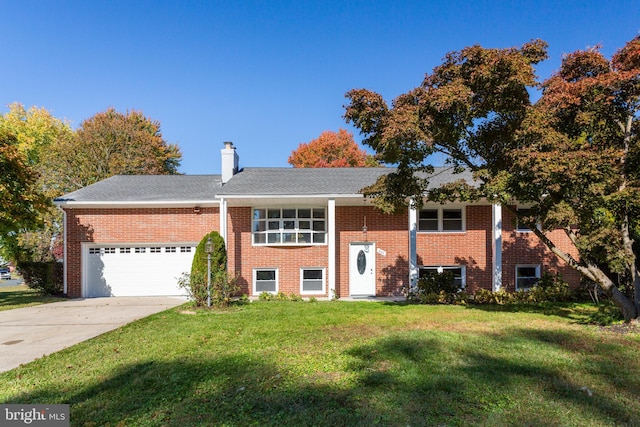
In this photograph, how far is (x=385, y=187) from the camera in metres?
9.75

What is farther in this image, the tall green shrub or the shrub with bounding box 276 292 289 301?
the shrub with bounding box 276 292 289 301

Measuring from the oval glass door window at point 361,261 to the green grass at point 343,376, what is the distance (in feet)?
20.4

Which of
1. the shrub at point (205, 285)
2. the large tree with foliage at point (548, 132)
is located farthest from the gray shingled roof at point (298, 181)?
the large tree with foliage at point (548, 132)

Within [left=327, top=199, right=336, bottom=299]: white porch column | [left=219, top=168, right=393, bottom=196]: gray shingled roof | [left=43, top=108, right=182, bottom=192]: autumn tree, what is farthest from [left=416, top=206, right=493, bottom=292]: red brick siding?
[left=43, top=108, right=182, bottom=192]: autumn tree

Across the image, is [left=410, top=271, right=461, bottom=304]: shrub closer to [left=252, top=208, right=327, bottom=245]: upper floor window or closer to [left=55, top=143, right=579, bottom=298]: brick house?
[left=55, top=143, right=579, bottom=298]: brick house

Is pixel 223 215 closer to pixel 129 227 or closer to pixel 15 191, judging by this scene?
pixel 129 227

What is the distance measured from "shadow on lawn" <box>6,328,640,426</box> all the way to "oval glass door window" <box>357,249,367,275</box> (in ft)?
28.0

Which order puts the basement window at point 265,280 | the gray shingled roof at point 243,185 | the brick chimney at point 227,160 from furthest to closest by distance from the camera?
the brick chimney at point 227,160, the basement window at point 265,280, the gray shingled roof at point 243,185

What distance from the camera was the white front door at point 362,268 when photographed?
14.3 m

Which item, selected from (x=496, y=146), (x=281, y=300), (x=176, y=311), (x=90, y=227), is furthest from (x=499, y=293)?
(x=90, y=227)

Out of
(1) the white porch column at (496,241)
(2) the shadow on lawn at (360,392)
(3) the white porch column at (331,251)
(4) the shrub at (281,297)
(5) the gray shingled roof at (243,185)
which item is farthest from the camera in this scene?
(5) the gray shingled roof at (243,185)

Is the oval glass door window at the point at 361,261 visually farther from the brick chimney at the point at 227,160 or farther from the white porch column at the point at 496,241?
the brick chimney at the point at 227,160

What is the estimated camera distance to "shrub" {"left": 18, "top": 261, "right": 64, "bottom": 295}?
47.7 feet

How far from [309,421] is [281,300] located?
9.47m
